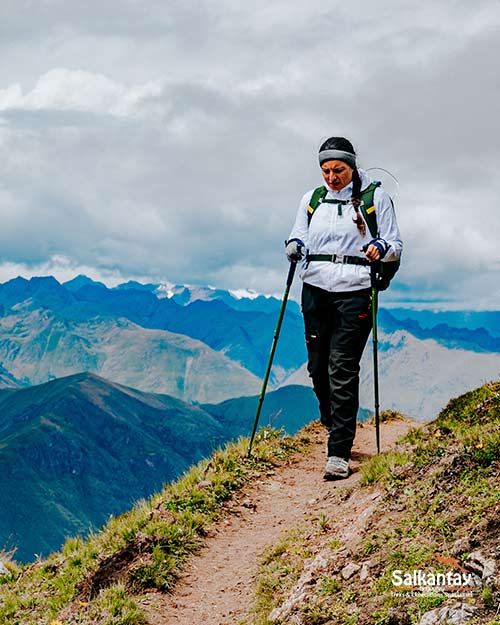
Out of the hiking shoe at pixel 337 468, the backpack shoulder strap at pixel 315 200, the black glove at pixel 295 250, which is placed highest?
the backpack shoulder strap at pixel 315 200

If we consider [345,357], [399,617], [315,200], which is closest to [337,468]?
[345,357]

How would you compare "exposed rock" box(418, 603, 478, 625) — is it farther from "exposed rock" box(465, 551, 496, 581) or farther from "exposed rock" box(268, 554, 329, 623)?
"exposed rock" box(268, 554, 329, 623)

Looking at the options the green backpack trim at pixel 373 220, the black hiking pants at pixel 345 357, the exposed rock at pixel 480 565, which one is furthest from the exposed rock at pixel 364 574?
the green backpack trim at pixel 373 220

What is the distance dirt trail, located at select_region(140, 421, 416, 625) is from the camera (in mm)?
6766

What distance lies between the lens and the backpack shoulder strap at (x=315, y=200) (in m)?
10.3

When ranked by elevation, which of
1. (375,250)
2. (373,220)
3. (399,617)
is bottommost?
(399,617)

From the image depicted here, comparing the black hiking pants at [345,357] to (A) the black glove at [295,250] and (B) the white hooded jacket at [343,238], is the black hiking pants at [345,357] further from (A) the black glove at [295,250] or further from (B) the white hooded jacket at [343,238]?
(A) the black glove at [295,250]

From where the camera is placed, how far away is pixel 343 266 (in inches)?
391

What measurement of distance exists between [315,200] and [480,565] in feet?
21.6

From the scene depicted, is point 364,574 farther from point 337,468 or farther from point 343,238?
point 343,238

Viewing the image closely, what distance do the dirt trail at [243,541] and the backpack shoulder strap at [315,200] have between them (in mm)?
3941

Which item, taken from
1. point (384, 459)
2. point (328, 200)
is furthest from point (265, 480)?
point (328, 200)

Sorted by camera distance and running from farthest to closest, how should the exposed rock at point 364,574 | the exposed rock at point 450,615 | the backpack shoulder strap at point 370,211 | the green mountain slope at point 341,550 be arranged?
the backpack shoulder strap at point 370,211
the exposed rock at point 364,574
the green mountain slope at point 341,550
the exposed rock at point 450,615

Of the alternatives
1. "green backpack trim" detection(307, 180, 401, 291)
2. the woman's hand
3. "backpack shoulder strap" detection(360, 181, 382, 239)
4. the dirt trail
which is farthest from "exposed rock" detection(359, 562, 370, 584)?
"backpack shoulder strap" detection(360, 181, 382, 239)
